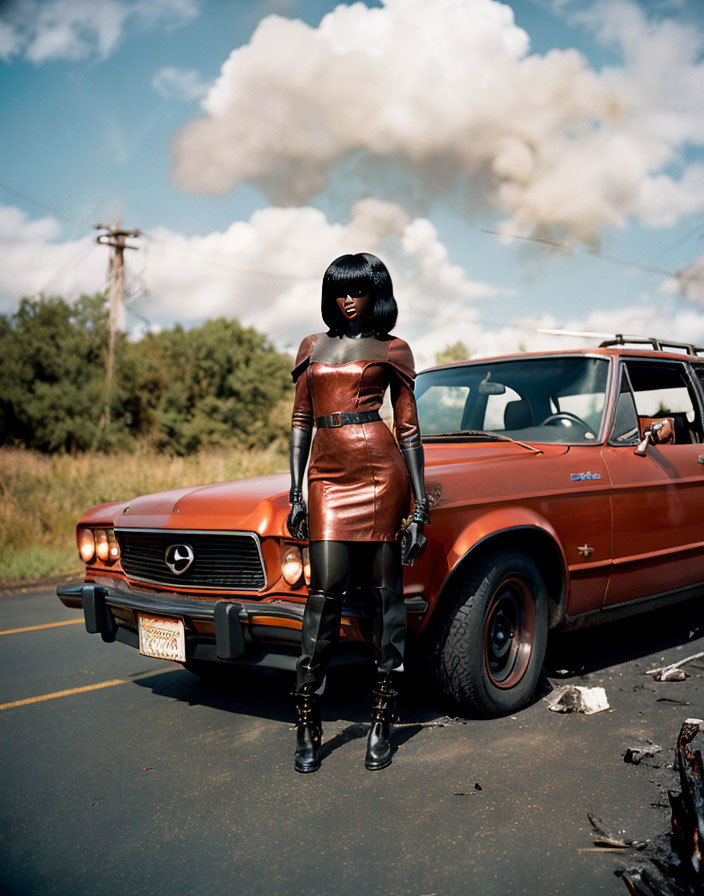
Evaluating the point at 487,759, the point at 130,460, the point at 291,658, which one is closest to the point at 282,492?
the point at 291,658

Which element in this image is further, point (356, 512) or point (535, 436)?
point (535, 436)

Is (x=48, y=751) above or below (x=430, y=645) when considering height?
below

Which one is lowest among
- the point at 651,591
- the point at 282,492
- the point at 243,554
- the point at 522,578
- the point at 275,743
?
the point at 275,743

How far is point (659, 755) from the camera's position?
3178 millimetres

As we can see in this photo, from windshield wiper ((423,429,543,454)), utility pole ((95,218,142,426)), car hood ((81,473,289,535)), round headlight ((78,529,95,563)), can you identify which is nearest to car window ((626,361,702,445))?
windshield wiper ((423,429,543,454))

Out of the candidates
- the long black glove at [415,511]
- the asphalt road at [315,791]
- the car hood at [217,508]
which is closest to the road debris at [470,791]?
the asphalt road at [315,791]

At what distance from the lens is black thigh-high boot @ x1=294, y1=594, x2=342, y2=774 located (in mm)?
3092

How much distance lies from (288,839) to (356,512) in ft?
3.96

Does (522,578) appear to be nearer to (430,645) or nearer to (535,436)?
(430,645)

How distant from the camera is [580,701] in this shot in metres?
3.79

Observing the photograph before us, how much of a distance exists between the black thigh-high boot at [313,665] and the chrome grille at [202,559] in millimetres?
381

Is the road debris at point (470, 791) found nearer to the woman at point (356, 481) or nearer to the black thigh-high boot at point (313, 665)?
the woman at point (356, 481)

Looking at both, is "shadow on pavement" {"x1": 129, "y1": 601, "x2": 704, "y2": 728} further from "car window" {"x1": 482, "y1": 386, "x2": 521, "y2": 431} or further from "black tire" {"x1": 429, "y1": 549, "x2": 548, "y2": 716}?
"car window" {"x1": 482, "y1": 386, "x2": 521, "y2": 431}

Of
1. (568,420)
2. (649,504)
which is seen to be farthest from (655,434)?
(568,420)
